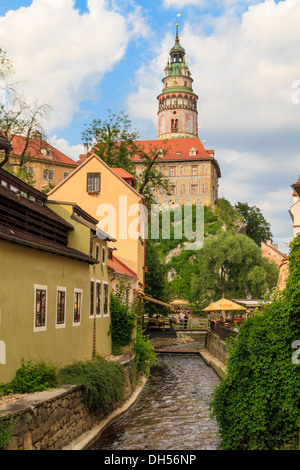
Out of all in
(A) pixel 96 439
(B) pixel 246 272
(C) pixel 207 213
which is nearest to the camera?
(A) pixel 96 439

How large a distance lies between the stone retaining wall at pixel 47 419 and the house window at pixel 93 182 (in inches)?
799

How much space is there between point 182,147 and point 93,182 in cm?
7662

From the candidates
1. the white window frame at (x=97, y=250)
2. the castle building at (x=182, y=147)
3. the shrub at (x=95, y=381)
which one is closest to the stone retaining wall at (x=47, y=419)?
the shrub at (x=95, y=381)

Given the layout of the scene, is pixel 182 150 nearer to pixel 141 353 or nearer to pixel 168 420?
pixel 141 353

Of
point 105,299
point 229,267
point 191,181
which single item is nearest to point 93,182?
point 105,299

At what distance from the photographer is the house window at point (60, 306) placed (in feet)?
49.9

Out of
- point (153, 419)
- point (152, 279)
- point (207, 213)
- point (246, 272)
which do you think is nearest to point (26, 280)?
A: point (153, 419)

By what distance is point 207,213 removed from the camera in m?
96.9

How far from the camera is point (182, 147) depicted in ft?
355

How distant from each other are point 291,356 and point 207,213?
283 feet

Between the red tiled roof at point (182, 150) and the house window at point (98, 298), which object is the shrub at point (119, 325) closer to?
the house window at point (98, 298)

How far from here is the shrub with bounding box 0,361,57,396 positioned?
11.9 meters

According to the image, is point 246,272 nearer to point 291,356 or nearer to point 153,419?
point 153,419

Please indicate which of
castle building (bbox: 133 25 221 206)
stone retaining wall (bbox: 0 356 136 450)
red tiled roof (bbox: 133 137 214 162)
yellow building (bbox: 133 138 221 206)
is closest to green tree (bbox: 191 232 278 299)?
castle building (bbox: 133 25 221 206)
